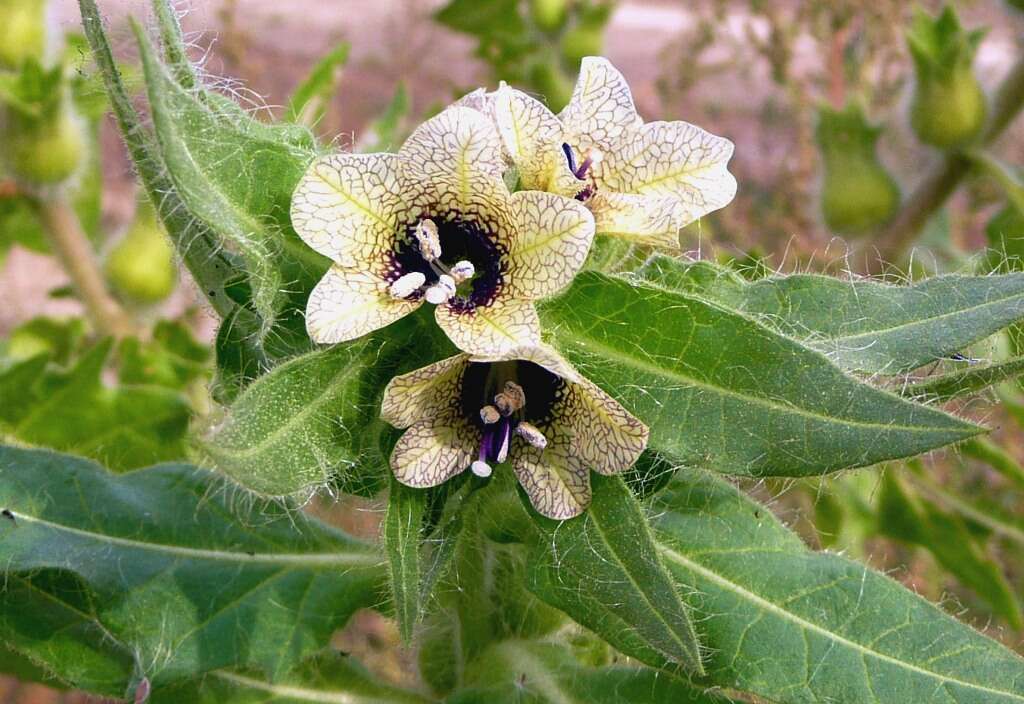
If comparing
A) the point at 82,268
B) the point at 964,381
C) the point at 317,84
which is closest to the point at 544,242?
the point at 964,381

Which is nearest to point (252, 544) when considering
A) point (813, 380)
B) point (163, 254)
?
point (813, 380)

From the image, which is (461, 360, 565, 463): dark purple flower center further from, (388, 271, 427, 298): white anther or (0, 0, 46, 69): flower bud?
(0, 0, 46, 69): flower bud

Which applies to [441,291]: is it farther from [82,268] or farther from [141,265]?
[82,268]

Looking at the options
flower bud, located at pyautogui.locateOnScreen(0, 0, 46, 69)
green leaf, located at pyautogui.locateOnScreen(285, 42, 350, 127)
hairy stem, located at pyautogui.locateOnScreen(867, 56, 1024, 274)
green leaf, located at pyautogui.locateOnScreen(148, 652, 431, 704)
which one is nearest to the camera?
green leaf, located at pyautogui.locateOnScreen(148, 652, 431, 704)

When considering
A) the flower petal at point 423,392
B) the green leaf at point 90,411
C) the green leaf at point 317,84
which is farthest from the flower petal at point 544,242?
the green leaf at point 90,411

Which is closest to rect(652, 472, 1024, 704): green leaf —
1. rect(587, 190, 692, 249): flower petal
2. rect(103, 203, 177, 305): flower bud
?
rect(587, 190, 692, 249): flower petal

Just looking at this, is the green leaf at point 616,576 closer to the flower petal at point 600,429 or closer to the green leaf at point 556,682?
the flower petal at point 600,429
